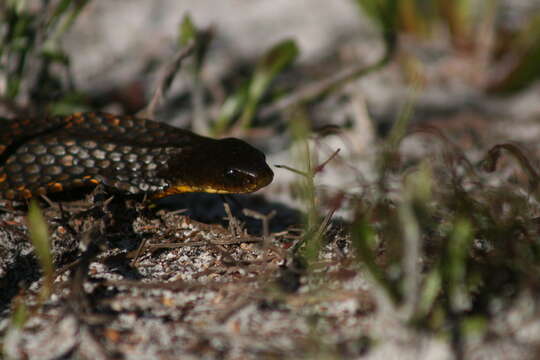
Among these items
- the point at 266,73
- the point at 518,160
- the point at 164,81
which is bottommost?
the point at 518,160

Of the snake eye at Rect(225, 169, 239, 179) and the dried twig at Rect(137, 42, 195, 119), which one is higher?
the dried twig at Rect(137, 42, 195, 119)

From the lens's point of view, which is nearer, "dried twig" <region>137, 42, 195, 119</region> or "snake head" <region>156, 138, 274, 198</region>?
"snake head" <region>156, 138, 274, 198</region>

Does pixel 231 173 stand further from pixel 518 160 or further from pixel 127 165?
pixel 518 160

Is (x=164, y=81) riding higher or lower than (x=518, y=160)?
higher

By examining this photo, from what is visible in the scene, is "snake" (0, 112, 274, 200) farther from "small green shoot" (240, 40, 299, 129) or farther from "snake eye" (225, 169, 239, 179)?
"small green shoot" (240, 40, 299, 129)

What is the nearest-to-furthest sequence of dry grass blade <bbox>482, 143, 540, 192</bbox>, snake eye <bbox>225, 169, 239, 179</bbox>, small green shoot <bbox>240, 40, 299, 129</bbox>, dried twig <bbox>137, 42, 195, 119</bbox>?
dry grass blade <bbox>482, 143, 540, 192</bbox>
snake eye <bbox>225, 169, 239, 179</bbox>
dried twig <bbox>137, 42, 195, 119</bbox>
small green shoot <bbox>240, 40, 299, 129</bbox>

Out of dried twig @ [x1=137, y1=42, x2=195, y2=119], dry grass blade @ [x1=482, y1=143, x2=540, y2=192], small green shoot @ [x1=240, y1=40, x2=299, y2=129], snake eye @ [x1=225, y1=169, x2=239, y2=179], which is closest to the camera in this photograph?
dry grass blade @ [x1=482, y1=143, x2=540, y2=192]

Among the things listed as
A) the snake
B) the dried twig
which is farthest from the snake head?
the dried twig

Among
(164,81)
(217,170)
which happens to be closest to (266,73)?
(164,81)

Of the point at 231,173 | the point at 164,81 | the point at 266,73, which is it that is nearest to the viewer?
the point at 231,173

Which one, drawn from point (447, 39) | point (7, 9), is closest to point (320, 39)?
point (447, 39)

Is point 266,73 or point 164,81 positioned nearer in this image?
point 164,81
